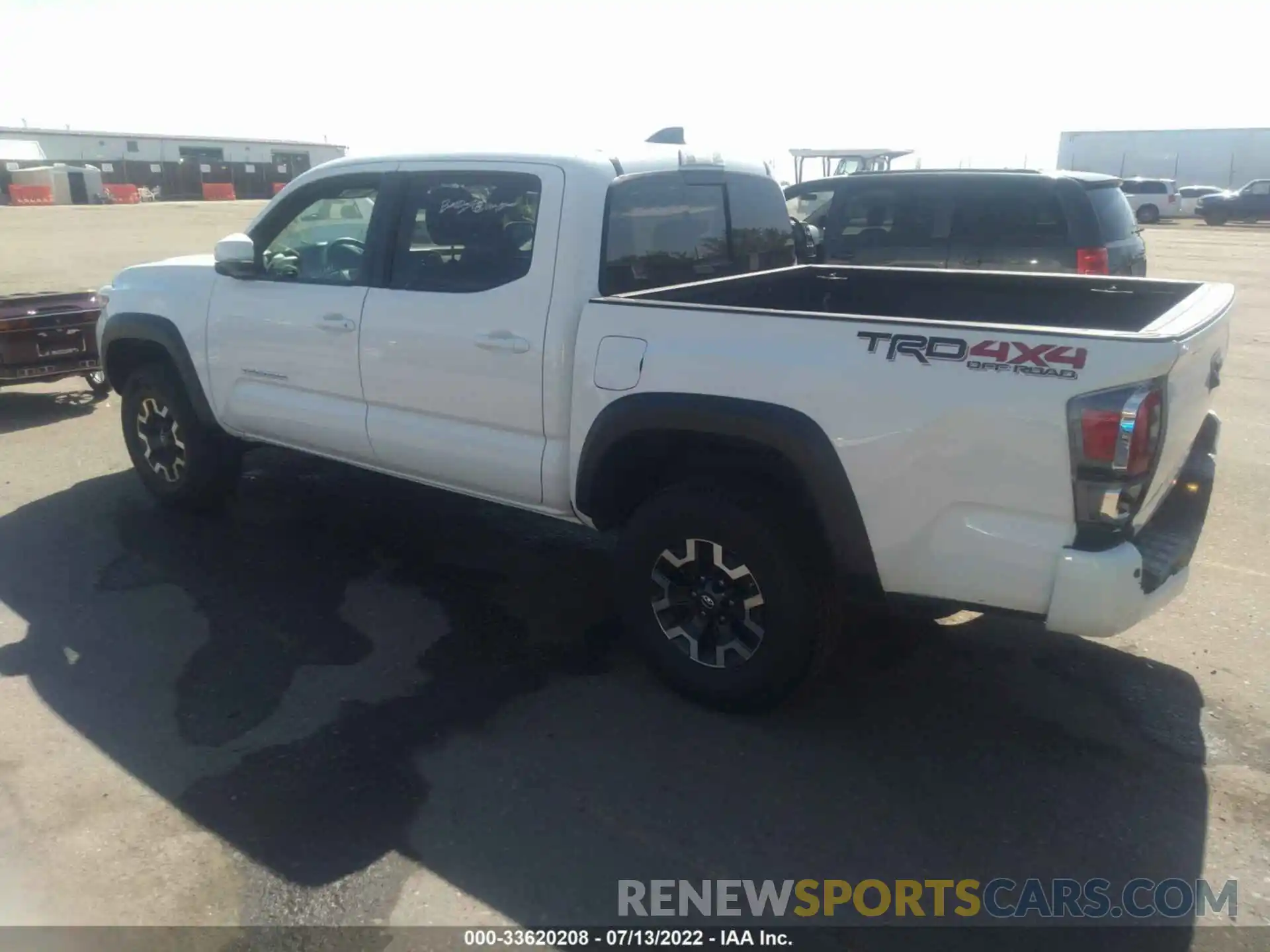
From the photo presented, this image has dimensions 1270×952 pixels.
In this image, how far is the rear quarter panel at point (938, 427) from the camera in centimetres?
286

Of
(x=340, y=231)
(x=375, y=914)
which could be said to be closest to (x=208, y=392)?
(x=340, y=231)

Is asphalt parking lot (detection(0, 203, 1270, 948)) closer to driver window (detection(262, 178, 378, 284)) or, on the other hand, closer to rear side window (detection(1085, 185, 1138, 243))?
driver window (detection(262, 178, 378, 284))

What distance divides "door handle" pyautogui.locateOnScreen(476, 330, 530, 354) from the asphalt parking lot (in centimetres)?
123

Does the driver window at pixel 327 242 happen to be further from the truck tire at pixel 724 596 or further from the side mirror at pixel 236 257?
the truck tire at pixel 724 596

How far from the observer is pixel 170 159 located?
55125mm

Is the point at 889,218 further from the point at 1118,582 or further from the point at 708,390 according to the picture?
the point at 1118,582

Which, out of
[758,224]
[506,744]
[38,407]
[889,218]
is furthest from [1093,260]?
[38,407]

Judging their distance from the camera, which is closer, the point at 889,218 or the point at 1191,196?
the point at 889,218

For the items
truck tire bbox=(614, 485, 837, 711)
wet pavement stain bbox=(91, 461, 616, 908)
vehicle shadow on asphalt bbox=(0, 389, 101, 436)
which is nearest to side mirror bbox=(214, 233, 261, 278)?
wet pavement stain bbox=(91, 461, 616, 908)

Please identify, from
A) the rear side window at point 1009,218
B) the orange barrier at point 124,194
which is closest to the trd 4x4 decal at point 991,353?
the rear side window at point 1009,218

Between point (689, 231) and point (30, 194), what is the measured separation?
45603mm

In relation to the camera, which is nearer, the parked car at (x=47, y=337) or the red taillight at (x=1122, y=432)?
the red taillight at (x=1122, y=432)

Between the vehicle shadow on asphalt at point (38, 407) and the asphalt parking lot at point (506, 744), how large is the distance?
2.75 m

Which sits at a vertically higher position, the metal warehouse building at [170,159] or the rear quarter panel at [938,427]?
the metal warehouse building at [170,159]
